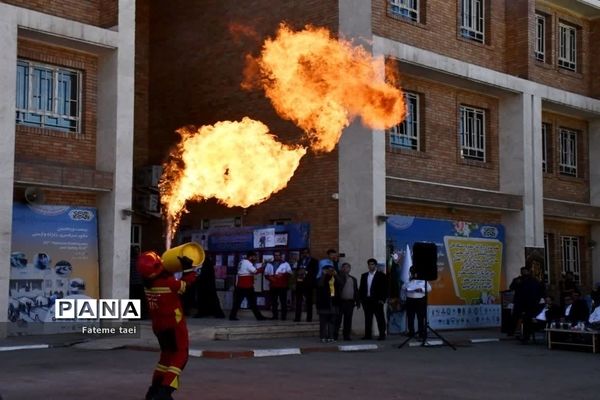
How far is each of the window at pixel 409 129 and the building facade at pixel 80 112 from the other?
21.2 feet

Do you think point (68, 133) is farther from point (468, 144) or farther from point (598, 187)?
point (598, 187)

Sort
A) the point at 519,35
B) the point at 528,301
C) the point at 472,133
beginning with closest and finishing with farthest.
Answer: the point at 528,301
the point at 472,133
the point at 519,35

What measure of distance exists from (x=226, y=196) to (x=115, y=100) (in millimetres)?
3525

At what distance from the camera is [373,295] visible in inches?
712

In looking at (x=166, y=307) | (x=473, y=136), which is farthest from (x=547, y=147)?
(x=166, y=307)

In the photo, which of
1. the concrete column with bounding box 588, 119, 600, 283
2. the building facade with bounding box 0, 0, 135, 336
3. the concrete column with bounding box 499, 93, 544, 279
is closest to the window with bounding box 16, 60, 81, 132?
the building facade with bounding box 0, 0, 135, 336

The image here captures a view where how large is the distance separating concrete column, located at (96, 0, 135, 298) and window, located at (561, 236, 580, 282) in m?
13.9

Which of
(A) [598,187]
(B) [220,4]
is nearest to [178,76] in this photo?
(B) [220,4]

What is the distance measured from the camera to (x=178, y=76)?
23531 millimetres

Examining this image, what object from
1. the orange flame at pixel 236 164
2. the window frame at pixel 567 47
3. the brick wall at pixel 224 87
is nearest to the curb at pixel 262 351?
the brick wall at pixel 224 87

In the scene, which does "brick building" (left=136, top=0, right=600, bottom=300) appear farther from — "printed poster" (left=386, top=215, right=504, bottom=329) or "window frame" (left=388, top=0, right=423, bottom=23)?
"printed poster" (left=386, top=215, right=504, bottom=329)

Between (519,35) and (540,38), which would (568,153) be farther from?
(519,35)

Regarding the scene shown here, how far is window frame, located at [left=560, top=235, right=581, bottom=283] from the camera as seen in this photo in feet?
85.6

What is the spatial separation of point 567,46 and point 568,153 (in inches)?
129
